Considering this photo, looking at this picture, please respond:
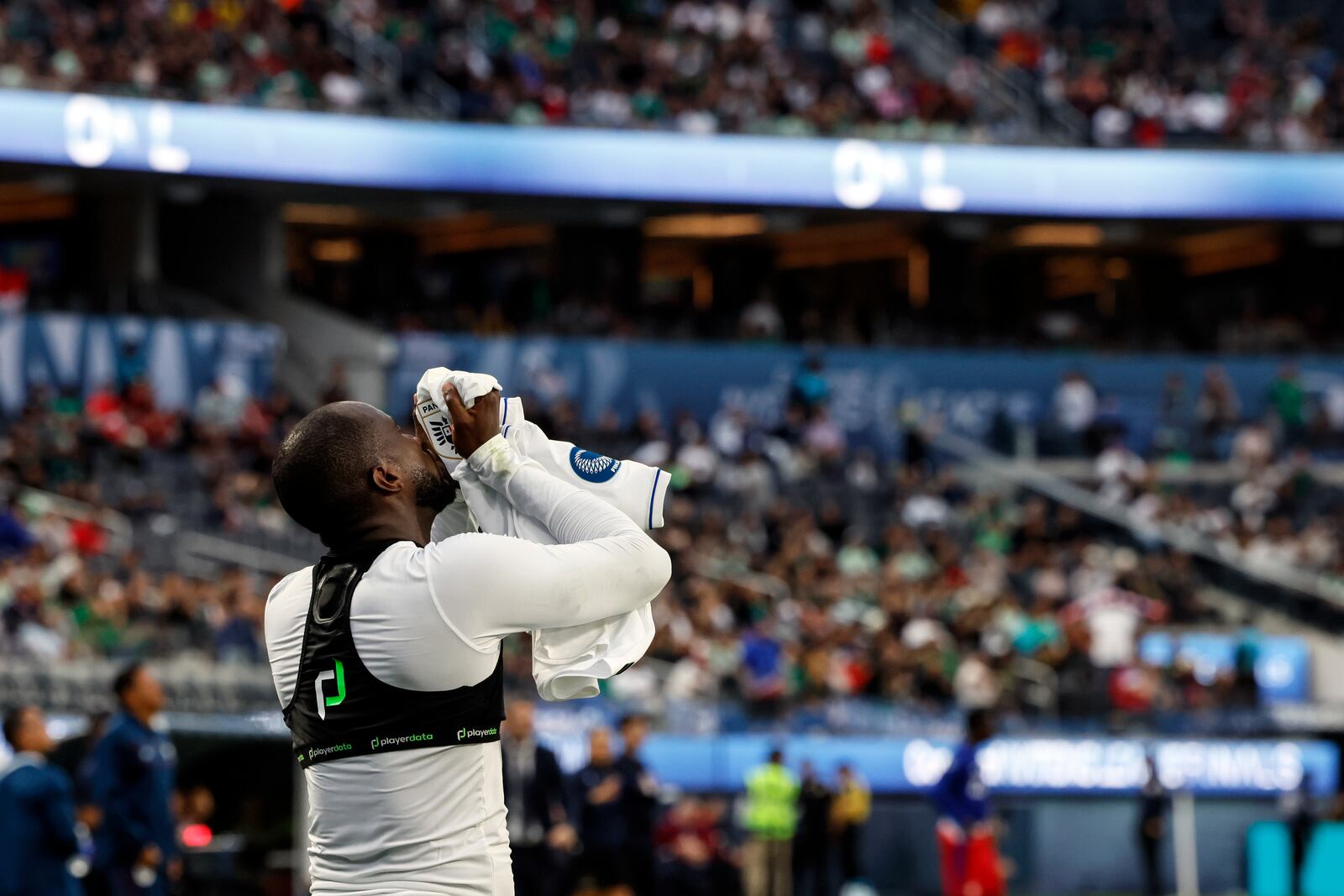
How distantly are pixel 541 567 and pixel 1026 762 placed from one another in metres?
14.4

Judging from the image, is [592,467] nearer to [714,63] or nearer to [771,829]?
[771,829]

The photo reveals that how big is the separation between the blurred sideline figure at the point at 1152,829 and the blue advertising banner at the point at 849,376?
978cm

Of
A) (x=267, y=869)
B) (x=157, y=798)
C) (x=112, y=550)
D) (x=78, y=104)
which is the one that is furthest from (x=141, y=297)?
(x=157, y=798)

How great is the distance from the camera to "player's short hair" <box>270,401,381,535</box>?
3.29 metres

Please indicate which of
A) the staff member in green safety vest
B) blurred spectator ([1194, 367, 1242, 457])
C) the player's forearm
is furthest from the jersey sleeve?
blurred spectator ([1194, 367, 1242, 457])

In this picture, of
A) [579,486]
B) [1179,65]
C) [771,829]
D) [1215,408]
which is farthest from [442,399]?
[1179,65]

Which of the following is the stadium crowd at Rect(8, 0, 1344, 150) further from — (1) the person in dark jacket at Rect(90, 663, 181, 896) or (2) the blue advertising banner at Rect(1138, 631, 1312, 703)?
(1) the person in dark jacket at Rect(90, 663, 181, 896)

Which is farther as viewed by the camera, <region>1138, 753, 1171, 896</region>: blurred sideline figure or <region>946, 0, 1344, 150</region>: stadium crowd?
<region>946, 0, 1344, 150</region>: stadium crowd

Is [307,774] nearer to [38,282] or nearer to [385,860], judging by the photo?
[385,860]

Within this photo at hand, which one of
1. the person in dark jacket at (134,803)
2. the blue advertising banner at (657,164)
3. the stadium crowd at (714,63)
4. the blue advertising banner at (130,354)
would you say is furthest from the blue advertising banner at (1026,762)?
the stadium crowd at (714,63)

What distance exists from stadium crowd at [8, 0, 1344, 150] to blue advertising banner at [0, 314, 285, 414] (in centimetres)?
276

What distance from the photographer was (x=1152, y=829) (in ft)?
53.9

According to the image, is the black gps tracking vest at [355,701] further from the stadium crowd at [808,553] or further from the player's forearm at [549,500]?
the stadium crowd at [808,553]

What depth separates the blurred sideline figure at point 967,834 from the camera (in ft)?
42.2
